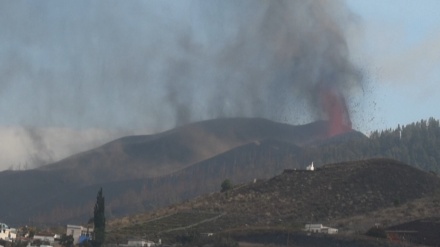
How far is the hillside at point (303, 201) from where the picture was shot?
14362 cm

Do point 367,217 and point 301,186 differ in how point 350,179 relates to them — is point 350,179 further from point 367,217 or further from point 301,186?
point 367,217

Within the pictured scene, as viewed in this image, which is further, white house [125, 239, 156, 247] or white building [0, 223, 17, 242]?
white building [0, 223, 17, 242]

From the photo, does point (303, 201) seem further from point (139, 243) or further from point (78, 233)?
point (139, 243)

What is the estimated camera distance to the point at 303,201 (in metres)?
156

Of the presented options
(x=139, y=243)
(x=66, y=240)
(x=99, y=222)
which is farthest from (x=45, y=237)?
(x=139, y=243)

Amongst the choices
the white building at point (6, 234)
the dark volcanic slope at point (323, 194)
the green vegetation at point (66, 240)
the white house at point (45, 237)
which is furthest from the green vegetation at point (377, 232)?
the white building at point (6, 234)

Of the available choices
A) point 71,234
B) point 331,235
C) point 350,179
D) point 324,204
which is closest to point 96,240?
point 71,234

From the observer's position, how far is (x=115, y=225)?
152 metres

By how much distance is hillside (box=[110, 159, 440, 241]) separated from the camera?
144 m

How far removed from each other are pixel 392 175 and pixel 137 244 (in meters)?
61.8

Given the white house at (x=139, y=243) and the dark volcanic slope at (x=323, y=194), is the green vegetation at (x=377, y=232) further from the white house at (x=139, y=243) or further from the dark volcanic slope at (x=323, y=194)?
the dark volcanic slope at (x=323, y=194)

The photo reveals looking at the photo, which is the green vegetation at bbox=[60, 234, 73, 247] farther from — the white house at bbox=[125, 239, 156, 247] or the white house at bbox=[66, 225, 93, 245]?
the white house at bbox=[125, 239, 156, 247]

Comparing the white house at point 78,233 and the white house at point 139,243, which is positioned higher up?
the white house at point 78,233

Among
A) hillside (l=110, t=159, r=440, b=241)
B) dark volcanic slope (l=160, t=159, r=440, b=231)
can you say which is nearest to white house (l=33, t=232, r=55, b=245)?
hillside (l=110, t=159, r=440, b=241)
